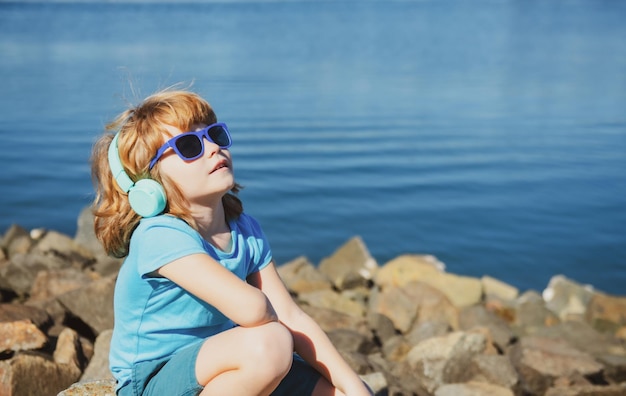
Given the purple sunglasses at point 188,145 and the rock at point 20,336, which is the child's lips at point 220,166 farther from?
the rock at point 20,336

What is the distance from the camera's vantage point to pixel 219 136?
312 centimetres

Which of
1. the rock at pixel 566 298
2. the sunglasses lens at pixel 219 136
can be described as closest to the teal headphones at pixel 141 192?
the sunglasses lens at pixel 219 136

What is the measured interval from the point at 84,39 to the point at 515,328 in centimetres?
2605

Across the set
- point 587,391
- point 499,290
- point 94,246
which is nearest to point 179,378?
point 587,391

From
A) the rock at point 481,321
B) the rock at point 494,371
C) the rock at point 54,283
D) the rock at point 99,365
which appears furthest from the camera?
the rock at point 481,321

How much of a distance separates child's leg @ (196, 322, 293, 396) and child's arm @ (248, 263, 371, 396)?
0.37m

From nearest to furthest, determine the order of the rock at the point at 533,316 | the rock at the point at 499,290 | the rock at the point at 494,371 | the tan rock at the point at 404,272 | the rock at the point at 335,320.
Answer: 1. the rock at the point at 494,371
2. the rock at the point at 335,320
3. the rock at the point at 533,316
4. the tan rock at the point at 404,272
5. the rock at the point at 499,290

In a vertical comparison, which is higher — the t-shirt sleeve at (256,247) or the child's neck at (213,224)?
the child's neck at (213,224)

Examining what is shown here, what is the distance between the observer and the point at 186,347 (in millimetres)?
3066

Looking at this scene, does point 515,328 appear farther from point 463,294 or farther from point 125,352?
point 125,352

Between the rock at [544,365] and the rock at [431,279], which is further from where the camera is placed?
the rock at [431,279]

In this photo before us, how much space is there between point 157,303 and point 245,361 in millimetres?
411

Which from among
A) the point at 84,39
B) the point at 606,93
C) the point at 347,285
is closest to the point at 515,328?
the point at 347,285

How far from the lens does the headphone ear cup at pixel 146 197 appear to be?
3.01 metres
